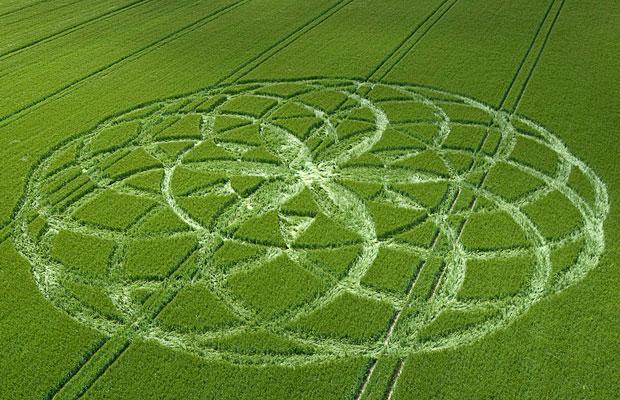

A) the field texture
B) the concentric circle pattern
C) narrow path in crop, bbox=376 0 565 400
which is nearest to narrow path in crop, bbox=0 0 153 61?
the field texture

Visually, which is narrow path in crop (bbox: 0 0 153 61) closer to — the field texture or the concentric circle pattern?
the field texture

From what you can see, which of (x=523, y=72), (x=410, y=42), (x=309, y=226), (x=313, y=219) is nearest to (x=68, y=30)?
(x=410, y=42)

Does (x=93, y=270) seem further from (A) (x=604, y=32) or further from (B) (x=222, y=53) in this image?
(A) (x=604, y=32)

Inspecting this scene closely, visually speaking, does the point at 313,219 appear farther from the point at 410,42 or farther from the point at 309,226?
the point at 410,42

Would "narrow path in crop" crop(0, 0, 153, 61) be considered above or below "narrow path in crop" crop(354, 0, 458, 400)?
above

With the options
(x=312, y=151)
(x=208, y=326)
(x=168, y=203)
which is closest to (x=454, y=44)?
(x=312, y=151)

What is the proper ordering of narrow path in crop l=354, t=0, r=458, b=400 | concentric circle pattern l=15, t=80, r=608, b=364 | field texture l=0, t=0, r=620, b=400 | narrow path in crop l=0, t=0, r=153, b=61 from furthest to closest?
narrow path in crop l=0, t=0, r=153, b=61 → narrow path in crop l=354, t=0, r=458, b=400 → concentric circle pattern l=15, t=80, r=608, b=364 → field texture l=0, t=0, r=620, b=400

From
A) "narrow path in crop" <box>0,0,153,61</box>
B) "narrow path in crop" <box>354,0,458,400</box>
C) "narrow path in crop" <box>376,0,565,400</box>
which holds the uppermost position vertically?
"narrow path in crop" <box>0,0,153,61</box>

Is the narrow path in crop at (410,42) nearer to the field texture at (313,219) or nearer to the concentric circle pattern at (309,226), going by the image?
the field texture at (313,219)
